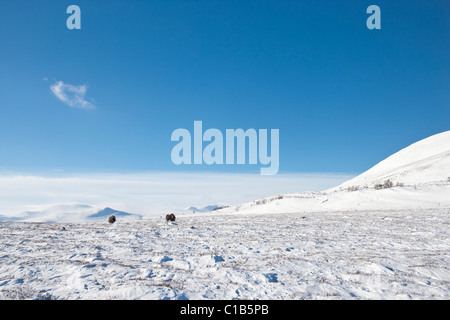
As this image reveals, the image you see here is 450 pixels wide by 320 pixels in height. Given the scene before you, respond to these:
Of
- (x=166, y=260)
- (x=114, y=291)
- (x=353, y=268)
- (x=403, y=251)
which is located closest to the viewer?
(x=114, y=291)

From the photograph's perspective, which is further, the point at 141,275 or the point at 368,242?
the point at 368,242

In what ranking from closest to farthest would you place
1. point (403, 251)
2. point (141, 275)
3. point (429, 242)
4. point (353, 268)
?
point (141, 275), point (353, 268), point (403, 251), point (429, 242)

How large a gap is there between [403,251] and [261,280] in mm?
4983

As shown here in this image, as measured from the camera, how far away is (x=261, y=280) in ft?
16.1

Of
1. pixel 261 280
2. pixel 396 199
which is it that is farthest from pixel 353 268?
pixel 396 199

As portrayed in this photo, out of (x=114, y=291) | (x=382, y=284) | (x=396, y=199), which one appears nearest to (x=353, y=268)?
(x=382, y=284)

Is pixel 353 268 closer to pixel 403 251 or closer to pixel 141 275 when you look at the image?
pixel 403 251

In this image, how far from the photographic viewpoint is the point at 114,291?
4336 mm

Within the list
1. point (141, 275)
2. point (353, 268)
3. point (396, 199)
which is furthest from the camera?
point (396, 199)

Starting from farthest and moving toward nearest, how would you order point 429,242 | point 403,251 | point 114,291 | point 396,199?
point 396,199
point 429,242
point 403,251
point 114,291
